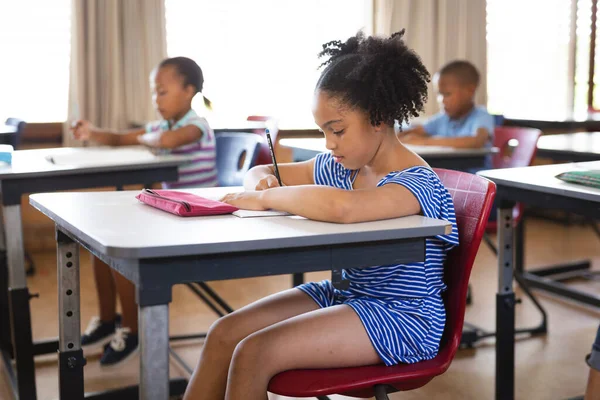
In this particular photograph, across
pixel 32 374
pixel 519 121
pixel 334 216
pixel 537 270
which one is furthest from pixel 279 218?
Result: pixel 519 121

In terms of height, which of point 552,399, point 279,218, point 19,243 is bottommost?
point 552,399

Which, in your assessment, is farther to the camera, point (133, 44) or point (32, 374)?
point (133, 44)

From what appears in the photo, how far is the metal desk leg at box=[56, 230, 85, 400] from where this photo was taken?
5.38 feet

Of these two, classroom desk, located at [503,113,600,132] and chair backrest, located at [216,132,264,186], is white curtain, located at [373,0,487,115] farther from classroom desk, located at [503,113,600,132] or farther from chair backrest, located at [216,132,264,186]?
chair backrest, located at [216,132,264,186]

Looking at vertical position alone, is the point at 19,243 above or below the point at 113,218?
below

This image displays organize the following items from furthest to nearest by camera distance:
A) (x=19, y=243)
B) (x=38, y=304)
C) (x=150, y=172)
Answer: (x=38, y=304) < (x=150, y=172) < (x=19, y=243)

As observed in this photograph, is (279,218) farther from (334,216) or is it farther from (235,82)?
(235,82)

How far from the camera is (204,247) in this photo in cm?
114

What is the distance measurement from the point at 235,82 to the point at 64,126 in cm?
107

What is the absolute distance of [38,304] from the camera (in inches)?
130

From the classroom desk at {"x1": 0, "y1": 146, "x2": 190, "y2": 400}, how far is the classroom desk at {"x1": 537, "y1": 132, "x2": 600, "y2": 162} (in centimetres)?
142

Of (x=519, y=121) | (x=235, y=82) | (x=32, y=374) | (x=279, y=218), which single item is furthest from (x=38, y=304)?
(x=519, y=121)

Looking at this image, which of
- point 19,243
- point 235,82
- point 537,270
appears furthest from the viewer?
point 235,82

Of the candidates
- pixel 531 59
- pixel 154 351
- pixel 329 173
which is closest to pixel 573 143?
pixel 329 173
